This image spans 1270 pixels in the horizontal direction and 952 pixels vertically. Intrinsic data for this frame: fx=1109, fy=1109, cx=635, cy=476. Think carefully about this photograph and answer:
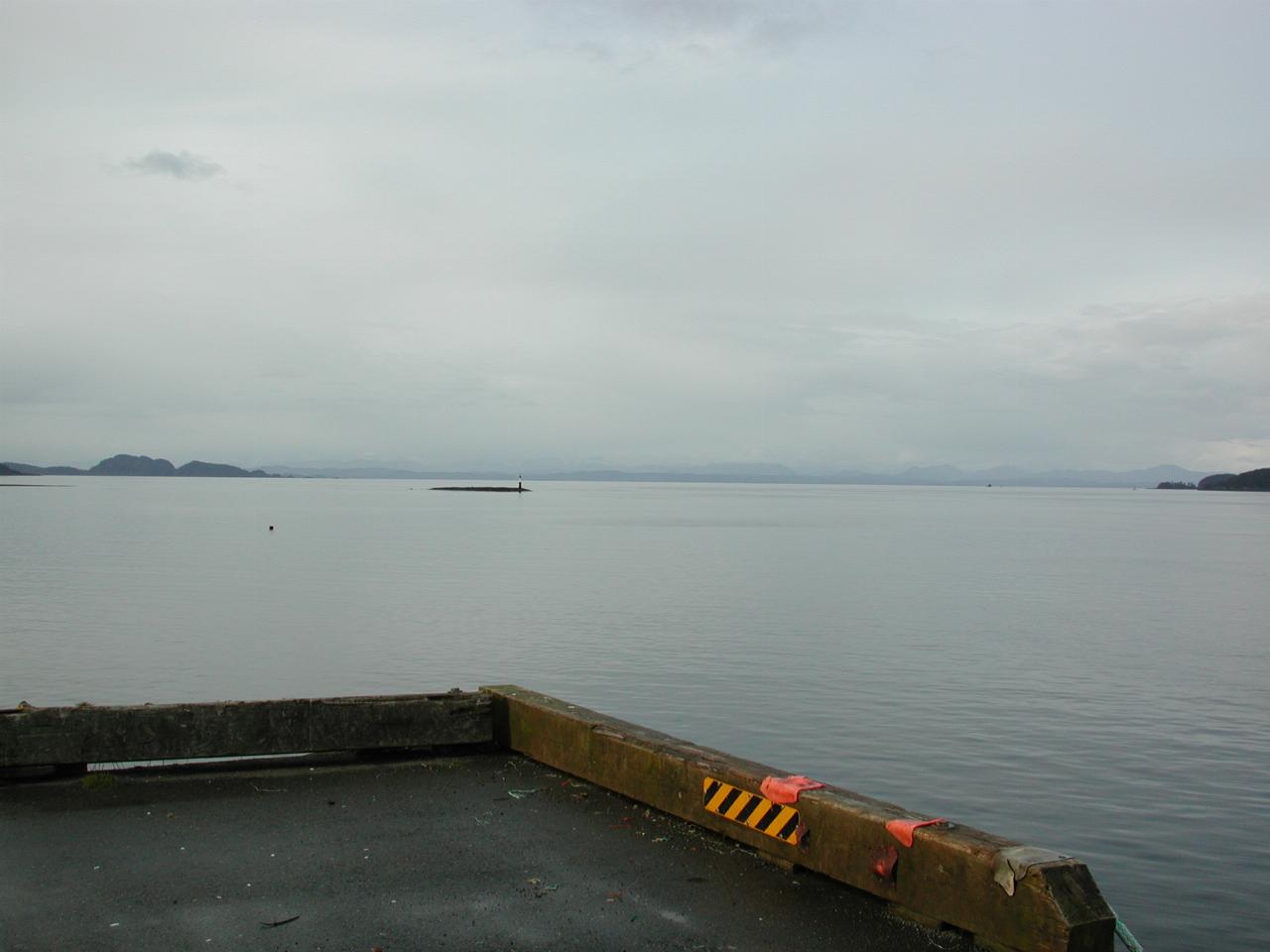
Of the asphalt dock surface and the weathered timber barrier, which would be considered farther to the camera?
the asphalt dock surface

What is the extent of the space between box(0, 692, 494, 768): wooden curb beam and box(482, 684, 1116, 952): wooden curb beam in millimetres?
881

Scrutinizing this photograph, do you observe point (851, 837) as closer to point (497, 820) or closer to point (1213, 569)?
point (497, 820)

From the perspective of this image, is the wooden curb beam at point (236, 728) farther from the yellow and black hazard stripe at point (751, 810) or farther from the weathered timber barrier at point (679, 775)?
the yellow and black hazard stripe at point (751, 810)

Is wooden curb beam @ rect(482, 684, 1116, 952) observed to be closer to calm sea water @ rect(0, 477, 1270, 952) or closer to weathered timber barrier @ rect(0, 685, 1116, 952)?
weathered timber barrier @ rect(0, 685, 1116, 952)

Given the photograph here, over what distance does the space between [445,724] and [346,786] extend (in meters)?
1.22

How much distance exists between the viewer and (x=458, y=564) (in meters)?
53.1

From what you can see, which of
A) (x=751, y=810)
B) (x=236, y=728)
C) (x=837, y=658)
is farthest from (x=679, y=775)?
(x=837, y=658)

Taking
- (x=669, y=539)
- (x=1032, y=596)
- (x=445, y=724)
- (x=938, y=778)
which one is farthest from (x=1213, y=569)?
(x=445, y=724)

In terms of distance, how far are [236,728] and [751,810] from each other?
4800mm

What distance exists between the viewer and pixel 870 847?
23.1 feet

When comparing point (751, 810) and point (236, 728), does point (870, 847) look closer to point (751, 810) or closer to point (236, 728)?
point (751, 810)

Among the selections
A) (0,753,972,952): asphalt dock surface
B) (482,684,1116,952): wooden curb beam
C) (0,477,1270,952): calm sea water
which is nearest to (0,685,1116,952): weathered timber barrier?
(482,684,1116,952): wooden curb beam

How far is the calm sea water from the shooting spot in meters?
14.1

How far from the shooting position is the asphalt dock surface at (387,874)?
21.5 ft
